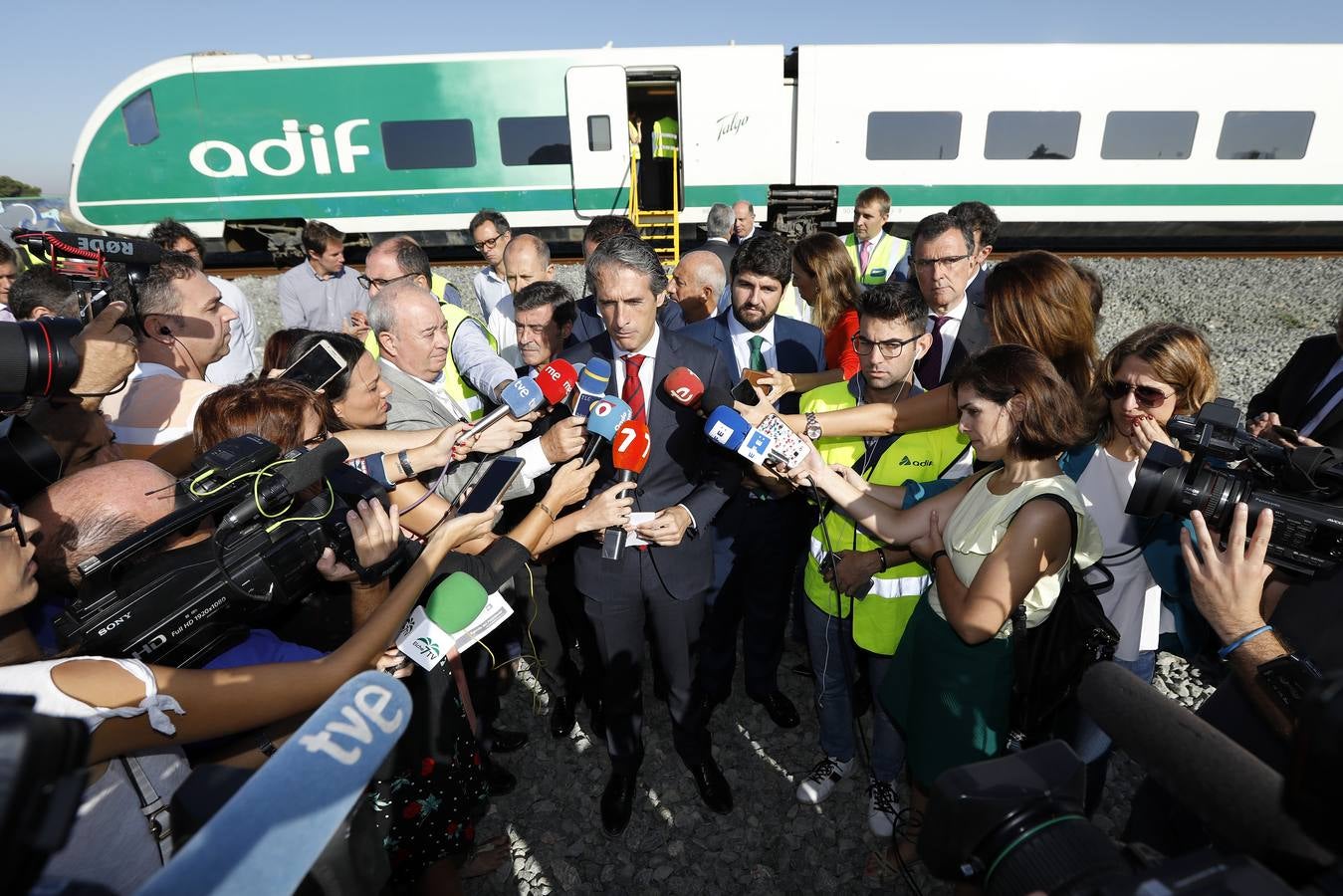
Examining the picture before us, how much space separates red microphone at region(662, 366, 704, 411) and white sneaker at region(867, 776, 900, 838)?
1814mm

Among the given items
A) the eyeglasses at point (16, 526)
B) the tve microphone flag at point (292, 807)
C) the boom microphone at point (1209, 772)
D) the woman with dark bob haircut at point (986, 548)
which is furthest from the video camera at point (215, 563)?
the boom microphone at point (1209, 772)

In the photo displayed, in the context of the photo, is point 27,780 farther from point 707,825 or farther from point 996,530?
point 707,825

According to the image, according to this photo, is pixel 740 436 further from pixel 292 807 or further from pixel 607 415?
pixel 292 807

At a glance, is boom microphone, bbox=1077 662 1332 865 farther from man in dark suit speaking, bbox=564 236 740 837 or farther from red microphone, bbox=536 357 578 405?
red microphone, bbox=536 357 578 405

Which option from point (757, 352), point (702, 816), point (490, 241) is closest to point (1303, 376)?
point (757, 352)

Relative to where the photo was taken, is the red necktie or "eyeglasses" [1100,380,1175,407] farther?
the red necktie

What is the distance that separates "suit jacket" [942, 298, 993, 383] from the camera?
11.2ft

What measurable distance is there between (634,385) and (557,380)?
0.31m

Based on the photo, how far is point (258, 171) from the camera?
10.6 meters

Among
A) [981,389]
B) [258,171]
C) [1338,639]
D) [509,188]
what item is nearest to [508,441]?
[981,389]

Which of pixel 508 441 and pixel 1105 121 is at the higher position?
pixel 1105 121

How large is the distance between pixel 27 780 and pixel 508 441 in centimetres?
210

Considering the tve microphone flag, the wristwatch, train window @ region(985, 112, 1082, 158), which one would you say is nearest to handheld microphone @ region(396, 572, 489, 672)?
the tve microphone flag

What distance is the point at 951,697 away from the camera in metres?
2.12
